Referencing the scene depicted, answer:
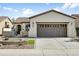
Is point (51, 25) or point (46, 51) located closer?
point (46, 51)

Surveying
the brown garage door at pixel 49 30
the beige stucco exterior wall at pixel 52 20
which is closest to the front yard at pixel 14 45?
the beige stucco exterior wall at pixel 52 20

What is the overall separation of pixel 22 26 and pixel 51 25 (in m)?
3.72

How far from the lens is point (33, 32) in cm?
2141

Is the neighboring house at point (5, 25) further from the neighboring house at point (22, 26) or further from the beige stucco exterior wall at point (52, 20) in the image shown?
the beige stucco exterior wall at point (52, 20)

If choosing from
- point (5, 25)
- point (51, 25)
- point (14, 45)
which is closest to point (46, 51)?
point (14, 45)

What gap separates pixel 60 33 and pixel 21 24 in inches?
191

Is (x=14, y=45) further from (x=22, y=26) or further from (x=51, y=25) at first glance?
(x=22, y=26)

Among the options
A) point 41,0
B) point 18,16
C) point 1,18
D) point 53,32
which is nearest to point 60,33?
point 53,32

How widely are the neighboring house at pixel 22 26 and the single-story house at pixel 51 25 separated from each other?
0.84m

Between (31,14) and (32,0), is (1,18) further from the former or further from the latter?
(32,0)

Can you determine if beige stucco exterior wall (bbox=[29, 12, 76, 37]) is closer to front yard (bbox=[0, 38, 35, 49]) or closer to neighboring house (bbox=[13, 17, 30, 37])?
neighboring house (bbox=[13, 17, 30, 37])

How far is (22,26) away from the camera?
75.8 ft

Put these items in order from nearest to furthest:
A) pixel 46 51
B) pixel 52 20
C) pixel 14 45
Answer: pixel 46 51, pixel 14 45, pixel 52 20

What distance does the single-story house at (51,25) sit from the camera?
21406 mm
